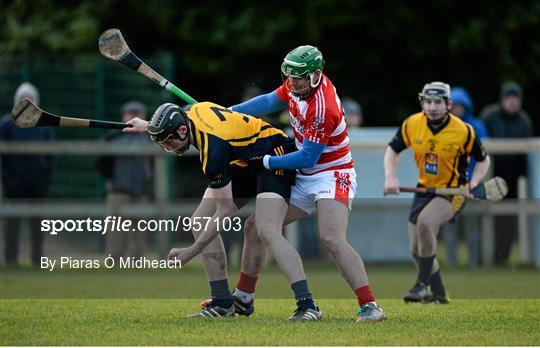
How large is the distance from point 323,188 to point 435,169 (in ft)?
7.90

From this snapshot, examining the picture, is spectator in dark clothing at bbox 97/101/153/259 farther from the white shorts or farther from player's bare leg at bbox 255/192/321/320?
player's bare leg at bbox 255/192/321/320

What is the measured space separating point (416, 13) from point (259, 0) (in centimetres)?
254

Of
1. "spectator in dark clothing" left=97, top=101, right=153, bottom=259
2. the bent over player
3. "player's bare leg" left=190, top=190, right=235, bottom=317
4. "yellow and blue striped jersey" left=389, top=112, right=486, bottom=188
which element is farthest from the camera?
"spectator in dark clothing" left=97, top=101, right=153, bottom=259

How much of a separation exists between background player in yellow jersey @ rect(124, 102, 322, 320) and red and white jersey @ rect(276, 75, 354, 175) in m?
0.25

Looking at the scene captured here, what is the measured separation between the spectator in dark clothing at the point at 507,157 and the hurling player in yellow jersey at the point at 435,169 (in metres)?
3.91

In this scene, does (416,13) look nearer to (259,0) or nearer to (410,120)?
(259,0)

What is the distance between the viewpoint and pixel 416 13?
73.6 feet

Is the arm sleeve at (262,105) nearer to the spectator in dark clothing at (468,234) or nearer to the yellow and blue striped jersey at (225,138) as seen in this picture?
the yellow and blue striped jersey at (225,138)

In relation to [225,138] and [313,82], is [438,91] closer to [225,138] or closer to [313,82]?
[313,82]

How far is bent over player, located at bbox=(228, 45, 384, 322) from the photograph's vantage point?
407 inches

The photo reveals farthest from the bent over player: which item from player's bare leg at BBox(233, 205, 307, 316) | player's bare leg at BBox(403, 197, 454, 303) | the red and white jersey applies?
player's bare leg at BBox(403, 197, 454, 303)

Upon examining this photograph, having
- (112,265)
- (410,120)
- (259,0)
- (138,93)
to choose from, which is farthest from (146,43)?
(410,120)

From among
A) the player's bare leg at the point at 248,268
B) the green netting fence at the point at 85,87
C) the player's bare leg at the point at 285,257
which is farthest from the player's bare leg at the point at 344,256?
the green netting fence at the point at 85,87

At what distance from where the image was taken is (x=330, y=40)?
22.6m
